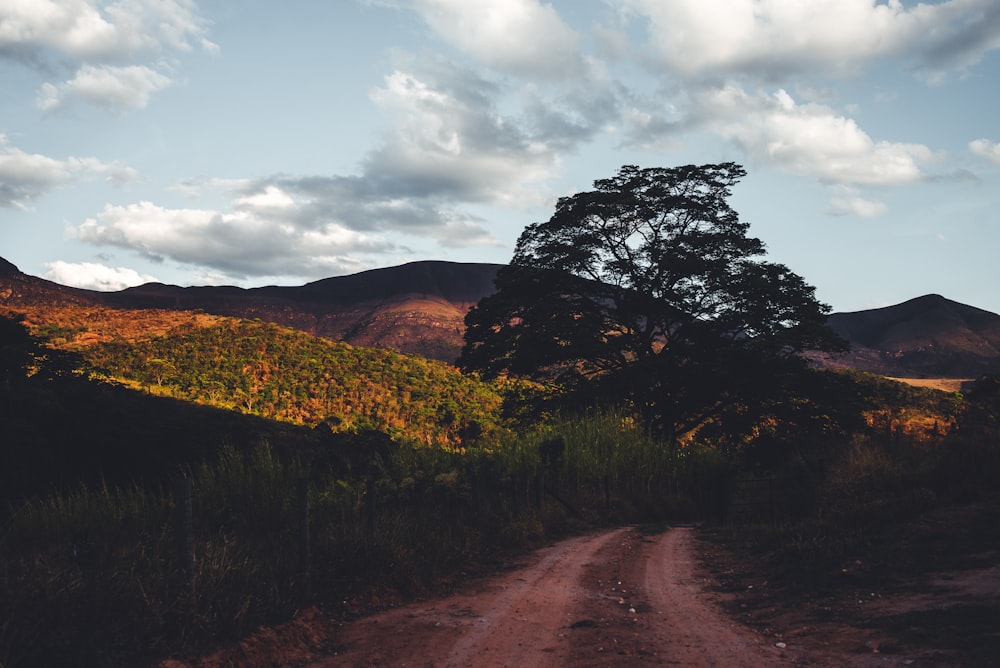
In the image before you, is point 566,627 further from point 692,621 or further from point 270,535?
point 270,535

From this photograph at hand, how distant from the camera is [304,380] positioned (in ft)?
166

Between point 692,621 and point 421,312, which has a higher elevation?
point 421,312

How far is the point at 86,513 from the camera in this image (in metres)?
10.8

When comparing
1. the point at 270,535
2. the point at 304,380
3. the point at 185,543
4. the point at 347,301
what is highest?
the point at 347,301

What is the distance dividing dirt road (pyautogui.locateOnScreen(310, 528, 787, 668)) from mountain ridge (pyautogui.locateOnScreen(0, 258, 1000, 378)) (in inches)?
2323

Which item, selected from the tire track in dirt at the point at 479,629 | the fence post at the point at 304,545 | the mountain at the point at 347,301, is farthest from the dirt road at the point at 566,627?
the mountain at the point at 347,301

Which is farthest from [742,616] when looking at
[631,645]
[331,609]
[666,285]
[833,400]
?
[666,285]

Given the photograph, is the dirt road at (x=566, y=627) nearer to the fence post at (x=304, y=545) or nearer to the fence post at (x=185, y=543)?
the fence post at (x=304, y=545)

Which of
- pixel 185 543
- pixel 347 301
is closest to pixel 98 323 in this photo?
pixel 185 543

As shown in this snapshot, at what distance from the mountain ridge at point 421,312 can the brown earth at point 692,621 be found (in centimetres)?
5934

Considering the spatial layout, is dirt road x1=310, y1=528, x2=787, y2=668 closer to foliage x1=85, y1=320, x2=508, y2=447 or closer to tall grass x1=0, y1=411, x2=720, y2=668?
tall grass x1=0, y1=411, x2=720, y2=668

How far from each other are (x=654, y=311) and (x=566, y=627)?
72.2ft

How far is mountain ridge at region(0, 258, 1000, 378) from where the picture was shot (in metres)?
90.8

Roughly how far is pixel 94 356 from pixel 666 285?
4135 centimetres
